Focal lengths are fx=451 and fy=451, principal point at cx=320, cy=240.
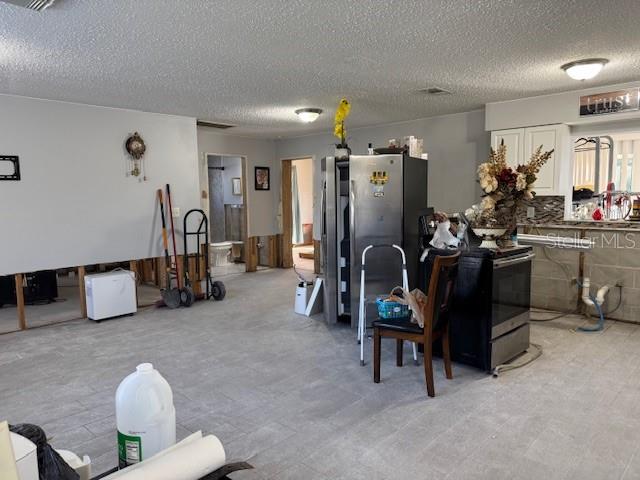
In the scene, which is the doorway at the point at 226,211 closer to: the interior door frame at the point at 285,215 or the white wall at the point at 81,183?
the interior door frame at the point at 285,215

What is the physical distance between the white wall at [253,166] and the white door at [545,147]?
4.73 m

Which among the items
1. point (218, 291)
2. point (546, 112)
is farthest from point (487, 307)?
point (218, 291)

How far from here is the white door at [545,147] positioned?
5109 mm

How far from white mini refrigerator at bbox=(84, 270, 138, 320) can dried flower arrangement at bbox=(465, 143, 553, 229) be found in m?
4.01

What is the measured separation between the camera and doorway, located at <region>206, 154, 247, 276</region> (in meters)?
8.73

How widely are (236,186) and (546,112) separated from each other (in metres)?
5.76

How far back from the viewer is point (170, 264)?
612 centimetres

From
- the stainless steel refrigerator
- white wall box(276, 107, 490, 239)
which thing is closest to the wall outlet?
white wall box(276, 107, 490, 239)

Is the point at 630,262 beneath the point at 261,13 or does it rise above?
beneath

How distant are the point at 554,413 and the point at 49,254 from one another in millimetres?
5146

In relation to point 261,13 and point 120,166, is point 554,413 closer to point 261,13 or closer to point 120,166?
point 261,13

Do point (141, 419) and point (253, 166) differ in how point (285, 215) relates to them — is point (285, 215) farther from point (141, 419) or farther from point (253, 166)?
point (141, 419)

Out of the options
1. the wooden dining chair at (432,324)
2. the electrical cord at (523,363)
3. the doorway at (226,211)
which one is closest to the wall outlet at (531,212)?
the electrical cord at (523,363)

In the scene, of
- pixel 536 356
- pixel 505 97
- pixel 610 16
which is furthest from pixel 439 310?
pixel 505 97
